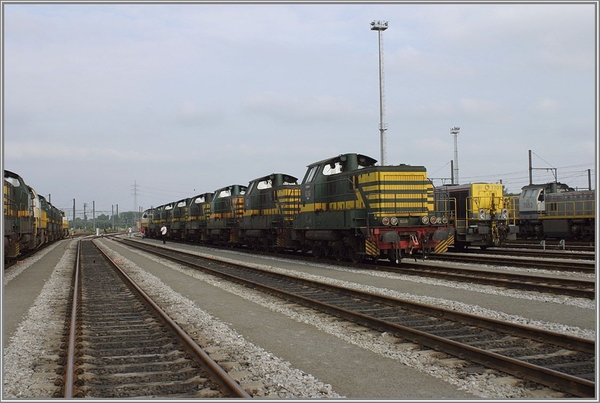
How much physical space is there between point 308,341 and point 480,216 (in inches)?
747

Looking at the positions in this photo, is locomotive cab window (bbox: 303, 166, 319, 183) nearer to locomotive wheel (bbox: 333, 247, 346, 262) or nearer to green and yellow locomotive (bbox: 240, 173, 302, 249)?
green and yellow locomotive (bbox: 240, 173, 302, 249)

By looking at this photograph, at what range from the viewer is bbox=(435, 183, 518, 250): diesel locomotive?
2377cm

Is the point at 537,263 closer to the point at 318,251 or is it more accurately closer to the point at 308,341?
the point at 318,251

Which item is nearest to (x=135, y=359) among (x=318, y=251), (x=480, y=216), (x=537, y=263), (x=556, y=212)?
(x=537, y=263)

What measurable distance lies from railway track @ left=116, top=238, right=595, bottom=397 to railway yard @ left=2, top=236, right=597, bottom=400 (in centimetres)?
2

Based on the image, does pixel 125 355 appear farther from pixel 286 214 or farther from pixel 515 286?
pixel 286 214

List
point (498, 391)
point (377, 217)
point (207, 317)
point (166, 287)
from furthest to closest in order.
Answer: point (377, 217) < point (166, 287) < point (207, 317) < point (498, 391)

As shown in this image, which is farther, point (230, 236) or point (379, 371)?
point (230, 236)

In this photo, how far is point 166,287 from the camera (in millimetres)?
14023

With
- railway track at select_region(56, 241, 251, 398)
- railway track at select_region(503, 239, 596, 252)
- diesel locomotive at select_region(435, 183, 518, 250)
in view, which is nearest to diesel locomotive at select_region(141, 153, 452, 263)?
diesel locomotive at select_region(435, 183, 518, 250)

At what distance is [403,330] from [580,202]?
89.6 feet

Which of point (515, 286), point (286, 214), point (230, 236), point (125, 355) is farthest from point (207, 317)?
point (230, 236)

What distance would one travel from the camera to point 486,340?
7.01 m

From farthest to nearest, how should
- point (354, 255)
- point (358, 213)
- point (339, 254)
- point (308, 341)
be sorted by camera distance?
1. point (339, 254)
2. point (354, 255)
3. point (358, 213)
4. point (308, 341)
